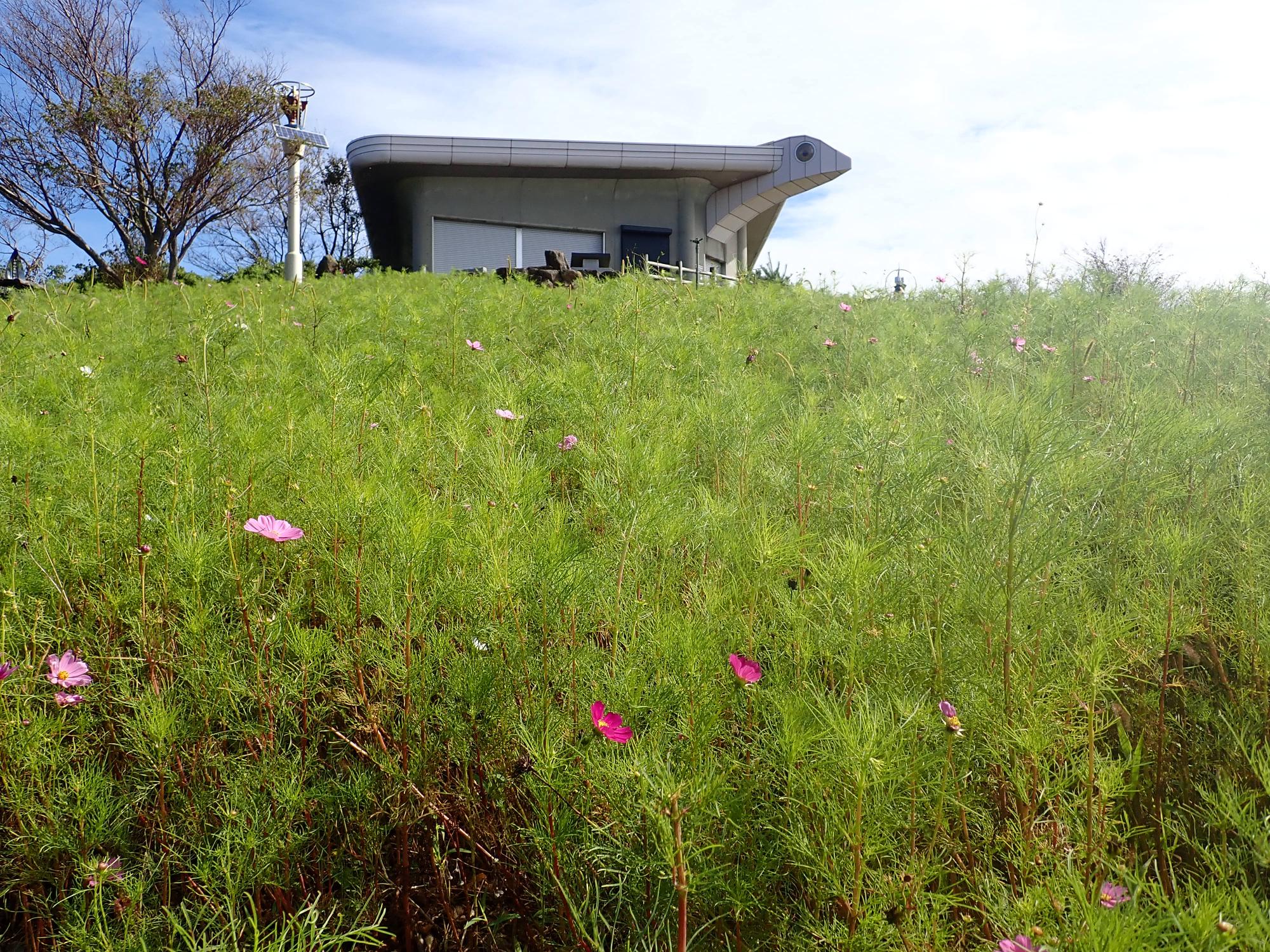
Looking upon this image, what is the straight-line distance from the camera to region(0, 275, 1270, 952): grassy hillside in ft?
3.68

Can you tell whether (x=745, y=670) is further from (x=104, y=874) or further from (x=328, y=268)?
(x=328, y=268)

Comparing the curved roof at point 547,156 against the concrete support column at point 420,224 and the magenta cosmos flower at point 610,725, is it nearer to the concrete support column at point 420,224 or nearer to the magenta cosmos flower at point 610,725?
the concrete support column at point 420,224

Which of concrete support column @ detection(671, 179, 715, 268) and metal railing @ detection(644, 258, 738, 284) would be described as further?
concrete support column @ detection(671, 179, 715, 268)

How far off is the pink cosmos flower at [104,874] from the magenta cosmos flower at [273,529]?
63cm

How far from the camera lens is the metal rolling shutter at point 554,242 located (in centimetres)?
1925

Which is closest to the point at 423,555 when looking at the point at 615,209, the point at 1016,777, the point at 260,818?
the point at 260,818

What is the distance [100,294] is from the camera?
6.59 meters

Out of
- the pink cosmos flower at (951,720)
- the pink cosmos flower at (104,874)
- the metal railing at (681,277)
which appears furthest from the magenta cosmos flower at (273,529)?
the metal railing at (681,277)

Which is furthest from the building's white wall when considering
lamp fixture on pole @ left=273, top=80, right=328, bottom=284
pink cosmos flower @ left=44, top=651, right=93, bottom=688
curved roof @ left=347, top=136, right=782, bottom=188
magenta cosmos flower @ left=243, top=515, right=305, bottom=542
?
pink cosmos flower @ left=44, top=651, right=93, bottom=688

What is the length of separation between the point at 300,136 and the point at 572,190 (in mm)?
8356

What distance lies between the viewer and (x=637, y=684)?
130 centimetres

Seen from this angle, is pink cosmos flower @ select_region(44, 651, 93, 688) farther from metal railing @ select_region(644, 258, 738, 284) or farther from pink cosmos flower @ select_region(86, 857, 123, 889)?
metal railing @ select_region(644, 258, 738, 284)

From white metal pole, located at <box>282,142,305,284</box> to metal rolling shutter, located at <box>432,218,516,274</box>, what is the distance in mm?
5864

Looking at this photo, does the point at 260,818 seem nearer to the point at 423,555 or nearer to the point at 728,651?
the point at 423,555
